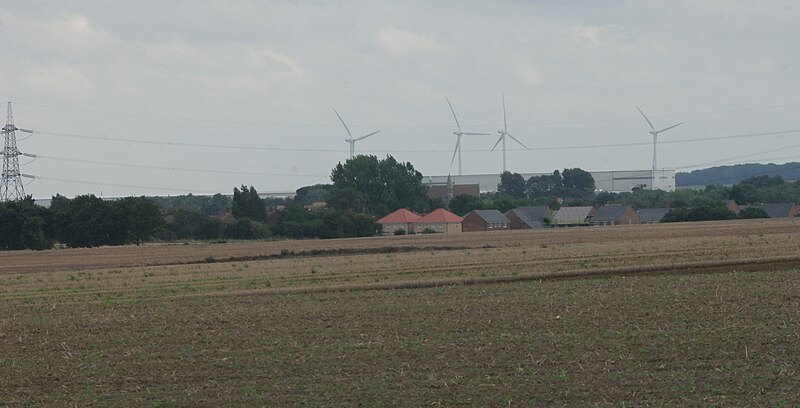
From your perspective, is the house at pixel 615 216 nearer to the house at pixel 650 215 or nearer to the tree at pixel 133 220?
the house at pixel 650 215

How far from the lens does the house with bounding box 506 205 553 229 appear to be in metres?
145

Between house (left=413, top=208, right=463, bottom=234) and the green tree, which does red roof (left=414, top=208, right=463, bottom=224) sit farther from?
the green tree

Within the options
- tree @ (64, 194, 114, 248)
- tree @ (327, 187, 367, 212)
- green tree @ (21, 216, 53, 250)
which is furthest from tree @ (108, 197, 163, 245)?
tree @ (327, 187, 367, 212)

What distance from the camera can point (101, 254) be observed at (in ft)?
236

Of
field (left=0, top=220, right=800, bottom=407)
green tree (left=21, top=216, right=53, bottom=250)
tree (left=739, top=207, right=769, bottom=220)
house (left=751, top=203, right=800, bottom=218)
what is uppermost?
house (left=751, top=203, right=800, bottom=218)

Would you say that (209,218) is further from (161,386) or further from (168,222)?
(161,386)

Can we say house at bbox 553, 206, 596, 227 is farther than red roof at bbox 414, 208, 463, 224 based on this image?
Yes

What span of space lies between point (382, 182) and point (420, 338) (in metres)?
138

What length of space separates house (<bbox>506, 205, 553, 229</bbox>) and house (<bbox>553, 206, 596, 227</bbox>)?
1.49 metres

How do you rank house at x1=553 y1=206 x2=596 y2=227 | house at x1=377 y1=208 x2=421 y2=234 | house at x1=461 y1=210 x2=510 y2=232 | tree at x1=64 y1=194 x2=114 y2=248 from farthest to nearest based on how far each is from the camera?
house at x1=553 y1=206 x2=596 y2=227
house at x1=461 y1=210 x2=510 y2=232
house at x1=377 y1=208 x2=421 y2=234
tree at x1=64 y1=194 x2=114 y2=248

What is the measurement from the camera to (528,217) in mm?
151250

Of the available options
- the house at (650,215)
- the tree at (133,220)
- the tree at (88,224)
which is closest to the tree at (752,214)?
the house at (650,215)

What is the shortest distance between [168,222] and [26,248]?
104 ft

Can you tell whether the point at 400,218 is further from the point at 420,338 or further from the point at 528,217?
the point at 420,338
